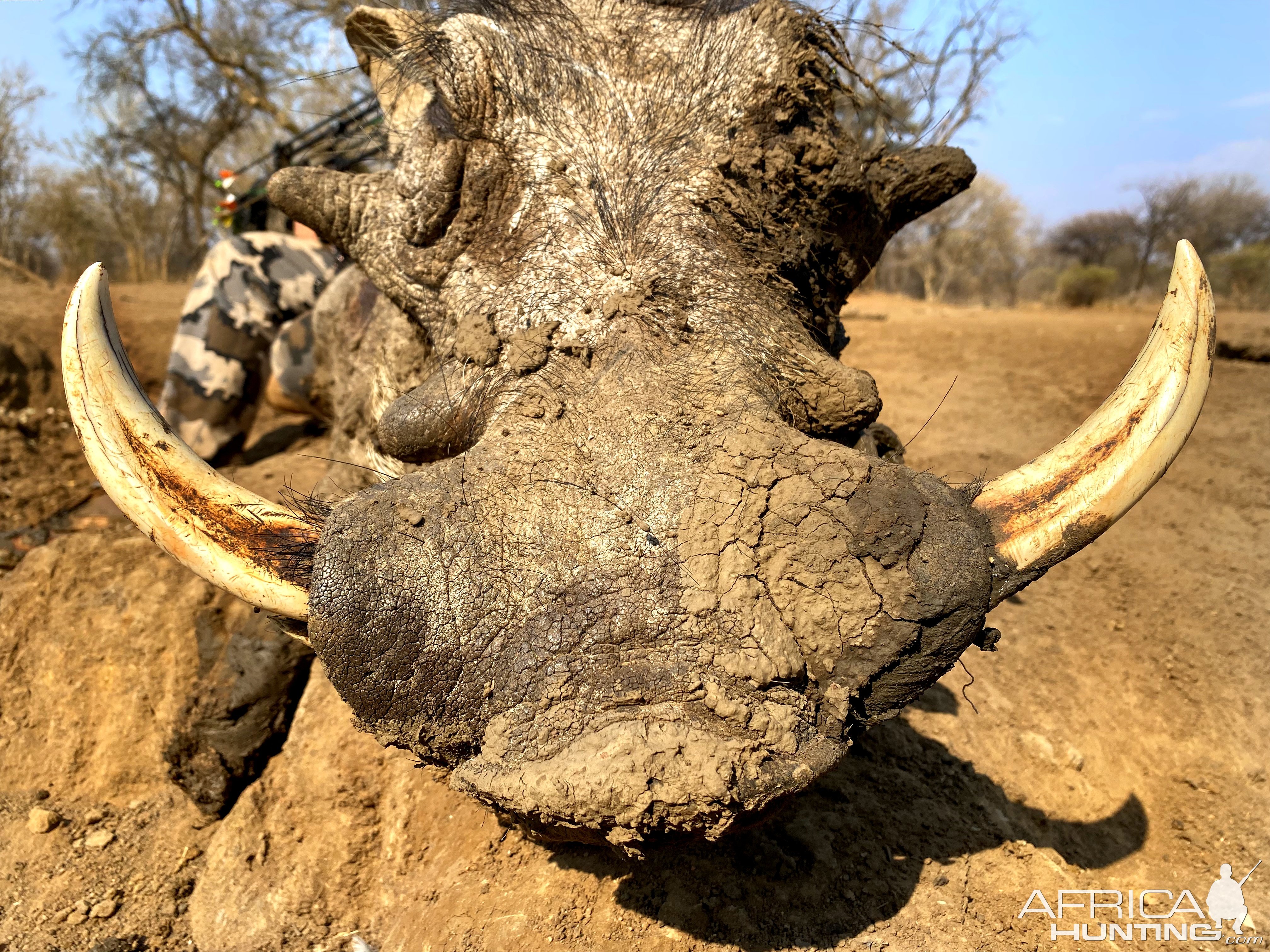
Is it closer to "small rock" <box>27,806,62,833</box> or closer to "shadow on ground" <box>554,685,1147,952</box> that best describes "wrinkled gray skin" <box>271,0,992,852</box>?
"shadow on ground" <box>554,685,1147,952</box>

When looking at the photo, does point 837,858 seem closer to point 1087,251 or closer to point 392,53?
point 392,53

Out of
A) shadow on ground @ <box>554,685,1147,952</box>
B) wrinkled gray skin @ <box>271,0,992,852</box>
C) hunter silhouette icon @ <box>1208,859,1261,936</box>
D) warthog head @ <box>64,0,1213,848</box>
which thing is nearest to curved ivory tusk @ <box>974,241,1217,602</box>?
warthog head @ <box>64,0,1213,848</box>

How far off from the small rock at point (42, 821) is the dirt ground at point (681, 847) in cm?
3

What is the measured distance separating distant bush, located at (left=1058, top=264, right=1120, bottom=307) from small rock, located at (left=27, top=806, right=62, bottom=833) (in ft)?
60.3

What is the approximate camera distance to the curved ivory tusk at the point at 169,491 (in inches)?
62.5

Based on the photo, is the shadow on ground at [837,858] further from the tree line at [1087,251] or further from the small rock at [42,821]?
the tree line at [1087,251]

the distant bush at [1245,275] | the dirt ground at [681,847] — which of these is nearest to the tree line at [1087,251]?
the distant bush at [1245,275]

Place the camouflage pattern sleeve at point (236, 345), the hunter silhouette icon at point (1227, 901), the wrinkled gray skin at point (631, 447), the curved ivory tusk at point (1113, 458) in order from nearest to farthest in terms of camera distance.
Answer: the wrinkled gray skin at point (631, 447) → the curved ivory tusk at point (1113, 458) → the hunter silhouette icon at point (1227, 901) → the camouflage pattern sleeve at point (236, 345)

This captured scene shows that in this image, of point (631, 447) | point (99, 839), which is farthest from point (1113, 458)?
point (99, 839)

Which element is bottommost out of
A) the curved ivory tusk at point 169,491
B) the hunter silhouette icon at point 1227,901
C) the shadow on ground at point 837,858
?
the hunter silhouette icon at point 1227,901

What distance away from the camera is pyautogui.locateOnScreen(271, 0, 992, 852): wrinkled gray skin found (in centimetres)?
135

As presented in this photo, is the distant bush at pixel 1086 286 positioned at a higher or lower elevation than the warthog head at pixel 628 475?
lower

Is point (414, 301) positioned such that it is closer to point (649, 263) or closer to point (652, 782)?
point (649, 263)

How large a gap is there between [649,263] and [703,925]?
158 centimetres
